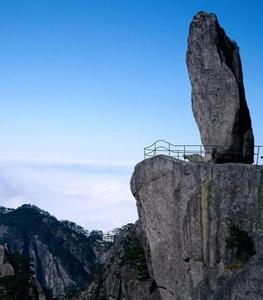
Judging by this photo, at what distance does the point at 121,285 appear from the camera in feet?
189

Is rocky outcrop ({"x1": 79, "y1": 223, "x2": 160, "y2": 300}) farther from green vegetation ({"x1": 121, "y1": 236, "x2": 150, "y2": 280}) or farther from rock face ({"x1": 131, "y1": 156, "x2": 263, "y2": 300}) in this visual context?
rock face ({"x1": 131, "y1": 156, "x2": 263, "y2": 300})

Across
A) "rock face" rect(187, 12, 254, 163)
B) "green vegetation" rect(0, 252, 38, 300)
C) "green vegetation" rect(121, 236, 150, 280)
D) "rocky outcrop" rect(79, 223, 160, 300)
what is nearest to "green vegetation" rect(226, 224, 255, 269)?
"rock face" rect(187, 12, 254, 163)

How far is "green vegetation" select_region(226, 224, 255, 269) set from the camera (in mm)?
36000

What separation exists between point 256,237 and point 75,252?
160 metres

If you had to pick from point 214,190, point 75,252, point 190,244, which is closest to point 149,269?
point 190,244

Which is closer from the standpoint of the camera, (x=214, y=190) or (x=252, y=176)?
(x=252, y=176)

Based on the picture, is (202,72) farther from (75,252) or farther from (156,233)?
(75,252)

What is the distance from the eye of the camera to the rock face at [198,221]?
36.4 metres

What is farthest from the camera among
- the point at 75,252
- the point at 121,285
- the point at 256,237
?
the point at 75,252

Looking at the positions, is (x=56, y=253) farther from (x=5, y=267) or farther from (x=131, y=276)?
(x=131, y=276)

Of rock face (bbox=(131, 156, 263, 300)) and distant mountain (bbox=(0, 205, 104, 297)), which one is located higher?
rock face (bbox=(131, 156, 263, 300))

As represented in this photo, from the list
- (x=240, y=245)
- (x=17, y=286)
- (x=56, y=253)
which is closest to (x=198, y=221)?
(x=240, y=245)

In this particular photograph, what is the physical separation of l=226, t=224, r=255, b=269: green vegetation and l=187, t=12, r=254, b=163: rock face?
839 centimetres

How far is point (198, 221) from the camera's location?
135ft
